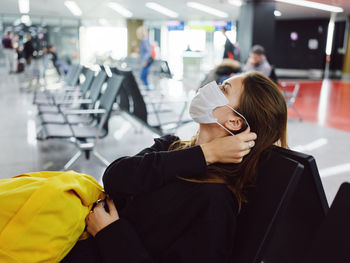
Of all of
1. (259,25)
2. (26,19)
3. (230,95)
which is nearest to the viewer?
(230,95)

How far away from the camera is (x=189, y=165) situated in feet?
3.60

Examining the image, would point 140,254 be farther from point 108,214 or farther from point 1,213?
point 1,213

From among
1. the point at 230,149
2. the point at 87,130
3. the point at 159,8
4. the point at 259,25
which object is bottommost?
the point at 87,130

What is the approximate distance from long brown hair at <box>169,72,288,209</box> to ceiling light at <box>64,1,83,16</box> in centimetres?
1452

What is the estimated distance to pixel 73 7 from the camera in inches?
605

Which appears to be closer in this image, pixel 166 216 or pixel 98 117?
pixel 166 216

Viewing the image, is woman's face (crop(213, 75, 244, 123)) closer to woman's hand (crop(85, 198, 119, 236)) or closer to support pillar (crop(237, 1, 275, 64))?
woman's hand (crop(85, 198, 119, 236))

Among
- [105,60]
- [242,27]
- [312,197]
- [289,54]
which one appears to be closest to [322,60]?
[289,54]

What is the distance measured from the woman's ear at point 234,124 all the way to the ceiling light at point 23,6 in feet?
47.1

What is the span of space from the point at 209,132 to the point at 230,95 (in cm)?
16

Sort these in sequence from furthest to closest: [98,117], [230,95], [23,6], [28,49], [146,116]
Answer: [23,6], [28,49], [98,117], [146,116], [230,95]

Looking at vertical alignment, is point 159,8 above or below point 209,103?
above

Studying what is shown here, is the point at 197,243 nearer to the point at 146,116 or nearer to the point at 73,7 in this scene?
the point at 146,116

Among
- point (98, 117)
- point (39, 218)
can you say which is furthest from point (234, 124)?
point (98, 117)
